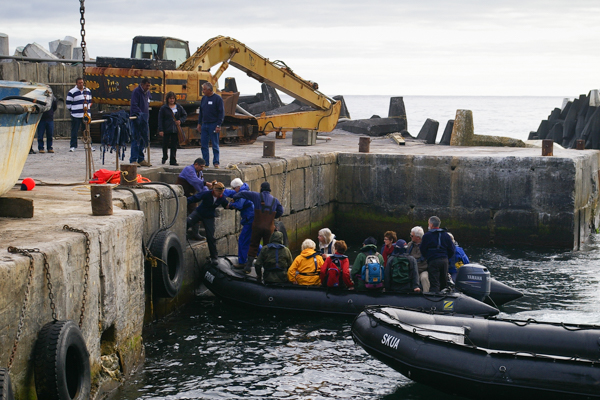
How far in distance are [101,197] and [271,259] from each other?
335cm

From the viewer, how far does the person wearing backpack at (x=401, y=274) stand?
9672 mm

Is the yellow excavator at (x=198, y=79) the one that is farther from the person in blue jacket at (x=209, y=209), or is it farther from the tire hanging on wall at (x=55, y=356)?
the tire hanging on wall at (x=55, y=356)

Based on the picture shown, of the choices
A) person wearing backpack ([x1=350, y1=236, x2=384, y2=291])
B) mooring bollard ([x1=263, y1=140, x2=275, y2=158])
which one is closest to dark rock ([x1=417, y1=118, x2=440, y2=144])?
mooring bollard ([x1=263, y1=140, x2=275, y2=158])

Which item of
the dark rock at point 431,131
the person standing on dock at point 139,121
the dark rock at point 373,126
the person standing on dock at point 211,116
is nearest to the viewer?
the person standing on dock at point 139,121

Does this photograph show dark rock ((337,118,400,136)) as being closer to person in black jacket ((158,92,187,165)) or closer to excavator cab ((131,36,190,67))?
excavator cab ((131,36,190,67))

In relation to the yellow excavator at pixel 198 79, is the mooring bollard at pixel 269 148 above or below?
below

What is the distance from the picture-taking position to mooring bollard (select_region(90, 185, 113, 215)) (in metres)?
7.45

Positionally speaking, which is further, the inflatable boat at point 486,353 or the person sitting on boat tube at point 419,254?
the person sitting on boat tube at point 419,254

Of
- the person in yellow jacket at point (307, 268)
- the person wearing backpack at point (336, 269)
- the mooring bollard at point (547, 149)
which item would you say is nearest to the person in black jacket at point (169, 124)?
the person in yellow jacket at point (307, 268)

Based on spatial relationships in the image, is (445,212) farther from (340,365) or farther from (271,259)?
(340,365)

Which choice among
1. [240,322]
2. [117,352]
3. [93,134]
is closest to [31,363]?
[117,352]

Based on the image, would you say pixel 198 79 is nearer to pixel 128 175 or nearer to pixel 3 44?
pixel 128 175

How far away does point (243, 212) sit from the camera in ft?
36.2

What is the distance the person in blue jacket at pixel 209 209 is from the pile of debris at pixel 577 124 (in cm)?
2092
